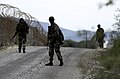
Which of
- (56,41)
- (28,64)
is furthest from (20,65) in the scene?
(56,41)

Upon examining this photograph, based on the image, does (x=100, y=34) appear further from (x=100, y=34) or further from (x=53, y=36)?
(x=53, y=36)

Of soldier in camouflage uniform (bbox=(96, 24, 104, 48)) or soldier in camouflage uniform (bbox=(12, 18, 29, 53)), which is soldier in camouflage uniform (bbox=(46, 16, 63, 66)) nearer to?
soldier in camouflage uniform (bbox=(12, 18, 29, 53))

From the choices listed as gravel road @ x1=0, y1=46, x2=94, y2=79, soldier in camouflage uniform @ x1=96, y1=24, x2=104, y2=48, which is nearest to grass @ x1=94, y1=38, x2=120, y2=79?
gravel road @ x1=0, y1=46, x2=94, y2=79

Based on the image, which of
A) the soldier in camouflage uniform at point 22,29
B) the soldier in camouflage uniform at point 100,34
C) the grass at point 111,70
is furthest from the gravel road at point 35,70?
the soldier in camouflage uniform at point 100,34

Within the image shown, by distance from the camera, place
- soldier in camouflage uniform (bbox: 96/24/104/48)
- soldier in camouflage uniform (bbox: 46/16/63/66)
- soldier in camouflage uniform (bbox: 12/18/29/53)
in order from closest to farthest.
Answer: soldier in camouflage uniform (bbox: 46/16/63/66) → soldier in camouflage uniform (bbox: 12/18/29/53) → soldier in camouflage uniform (bbox: 96/24/104/48)

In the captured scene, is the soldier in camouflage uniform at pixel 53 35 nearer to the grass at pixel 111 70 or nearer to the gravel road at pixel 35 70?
the gravel road at pixel 35 70

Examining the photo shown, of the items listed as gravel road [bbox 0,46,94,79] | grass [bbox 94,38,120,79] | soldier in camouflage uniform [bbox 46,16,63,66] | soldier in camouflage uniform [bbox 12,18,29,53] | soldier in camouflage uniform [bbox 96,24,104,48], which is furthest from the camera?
soldier in camouflage uniform [bbox 96,24,104,48]

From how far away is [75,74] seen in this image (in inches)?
524

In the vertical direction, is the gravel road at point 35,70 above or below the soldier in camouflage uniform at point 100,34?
below

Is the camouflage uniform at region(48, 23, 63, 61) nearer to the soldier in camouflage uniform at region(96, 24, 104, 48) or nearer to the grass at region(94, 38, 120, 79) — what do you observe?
the grass at region(94, 38, 120, 79)

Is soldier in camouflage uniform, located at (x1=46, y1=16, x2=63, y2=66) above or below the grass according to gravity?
above

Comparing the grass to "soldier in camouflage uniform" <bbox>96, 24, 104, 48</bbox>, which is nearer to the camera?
the grass

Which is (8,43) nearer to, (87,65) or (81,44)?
(87,65)

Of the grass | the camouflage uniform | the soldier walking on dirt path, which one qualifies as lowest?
the grass
